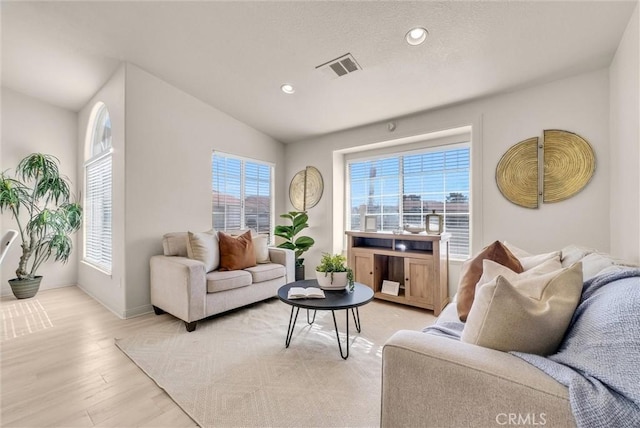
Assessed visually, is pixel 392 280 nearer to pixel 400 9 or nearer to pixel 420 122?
pixel 420 122

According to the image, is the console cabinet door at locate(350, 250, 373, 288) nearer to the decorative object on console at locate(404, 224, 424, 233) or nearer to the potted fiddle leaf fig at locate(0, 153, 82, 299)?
the decorative object on console at locate(404, 224, 424, 233)

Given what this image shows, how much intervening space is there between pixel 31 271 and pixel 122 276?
2.12m

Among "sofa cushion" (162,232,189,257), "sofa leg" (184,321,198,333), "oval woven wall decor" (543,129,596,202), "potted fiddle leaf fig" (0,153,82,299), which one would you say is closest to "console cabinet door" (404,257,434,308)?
"oval woven wall decor" (543,129,596,202)

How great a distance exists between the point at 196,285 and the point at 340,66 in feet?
8.51

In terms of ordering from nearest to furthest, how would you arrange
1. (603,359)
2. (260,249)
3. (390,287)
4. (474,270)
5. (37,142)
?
1. (603,359)
2. (474,270)
3. (390,287)
4. (260,249)
5. (37,142)

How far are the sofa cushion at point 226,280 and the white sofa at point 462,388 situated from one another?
2207 mm

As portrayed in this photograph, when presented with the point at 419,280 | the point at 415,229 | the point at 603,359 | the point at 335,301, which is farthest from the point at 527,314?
the point at 415,229

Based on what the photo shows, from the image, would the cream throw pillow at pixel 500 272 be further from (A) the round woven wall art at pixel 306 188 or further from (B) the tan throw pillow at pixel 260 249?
(A) the round woven wall art at pixel 306 188

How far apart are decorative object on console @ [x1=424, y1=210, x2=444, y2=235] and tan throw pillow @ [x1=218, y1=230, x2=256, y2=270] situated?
2210mm

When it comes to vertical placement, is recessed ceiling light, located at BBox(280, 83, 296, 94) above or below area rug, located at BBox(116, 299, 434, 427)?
above

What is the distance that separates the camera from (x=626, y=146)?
2.03m

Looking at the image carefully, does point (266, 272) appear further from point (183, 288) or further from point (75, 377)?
point (75, 377)

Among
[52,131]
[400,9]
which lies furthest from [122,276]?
[400,9]

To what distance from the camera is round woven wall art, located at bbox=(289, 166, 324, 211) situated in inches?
179
